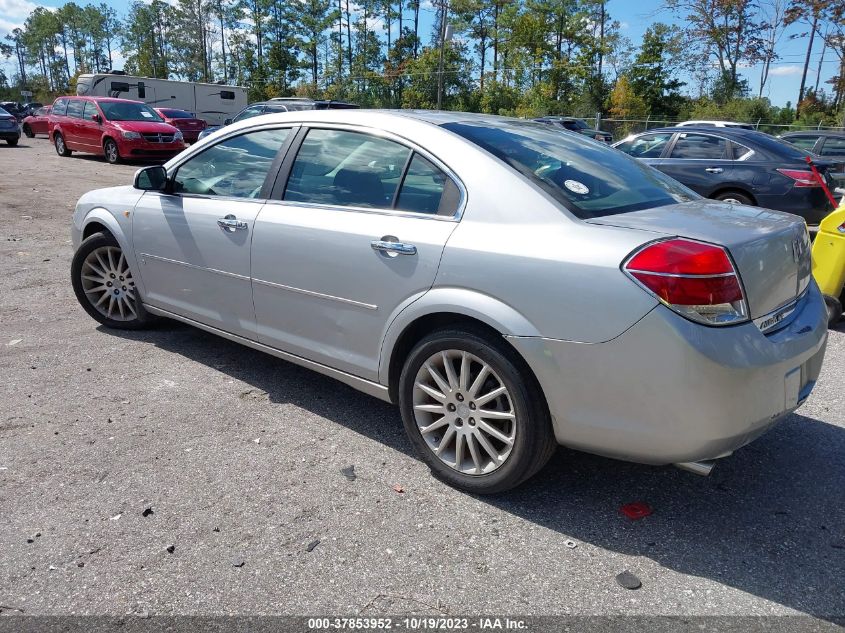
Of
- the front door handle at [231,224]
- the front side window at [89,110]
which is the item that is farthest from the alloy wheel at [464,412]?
the front side window at [89,110]

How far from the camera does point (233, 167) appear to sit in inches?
164

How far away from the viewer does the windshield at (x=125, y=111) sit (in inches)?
751

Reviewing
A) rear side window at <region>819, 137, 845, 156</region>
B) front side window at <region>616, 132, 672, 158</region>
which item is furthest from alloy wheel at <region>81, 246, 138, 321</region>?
rear side window at <region>819, 137, 845, 156</region>

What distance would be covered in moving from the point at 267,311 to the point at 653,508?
221 cm

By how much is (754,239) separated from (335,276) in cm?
187

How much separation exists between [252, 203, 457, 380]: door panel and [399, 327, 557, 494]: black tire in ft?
0.88

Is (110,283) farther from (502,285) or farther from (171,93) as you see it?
(171,93)

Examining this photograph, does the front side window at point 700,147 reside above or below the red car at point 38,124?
above

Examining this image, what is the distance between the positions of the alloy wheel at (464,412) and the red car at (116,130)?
17.7 m

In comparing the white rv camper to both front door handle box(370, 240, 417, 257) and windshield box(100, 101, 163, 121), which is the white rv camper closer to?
windshield box(100, 101, 163, 121)

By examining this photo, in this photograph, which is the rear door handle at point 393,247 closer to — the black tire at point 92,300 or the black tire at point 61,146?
the black tire at point 92,300

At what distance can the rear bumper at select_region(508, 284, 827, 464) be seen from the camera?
7.95 feet

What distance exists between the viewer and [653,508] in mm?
2990

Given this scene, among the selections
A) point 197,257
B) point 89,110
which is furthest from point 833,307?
point 89,110
